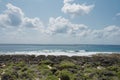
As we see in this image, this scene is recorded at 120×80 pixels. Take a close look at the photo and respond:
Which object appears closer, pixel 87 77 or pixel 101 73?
pixel 87 77

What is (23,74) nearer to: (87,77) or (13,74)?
(13,74)

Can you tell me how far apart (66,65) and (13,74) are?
455 centimetres

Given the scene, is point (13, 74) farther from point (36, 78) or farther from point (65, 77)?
point (65, 77)

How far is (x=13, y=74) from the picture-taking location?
11141 mm

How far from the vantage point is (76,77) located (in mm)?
10773

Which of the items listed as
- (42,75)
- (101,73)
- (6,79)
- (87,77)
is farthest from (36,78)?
(101,73)

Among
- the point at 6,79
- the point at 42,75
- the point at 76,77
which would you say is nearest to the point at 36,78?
the point at 42,75

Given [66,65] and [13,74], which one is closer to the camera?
[13,74]

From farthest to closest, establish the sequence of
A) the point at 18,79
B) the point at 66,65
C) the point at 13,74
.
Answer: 1. the point at 66,65
2. the point at 13,74
3. the point at 18,79

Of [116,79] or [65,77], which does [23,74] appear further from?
[116,79]

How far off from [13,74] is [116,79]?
19.9 ft

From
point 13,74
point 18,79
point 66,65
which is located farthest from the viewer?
point 66,65

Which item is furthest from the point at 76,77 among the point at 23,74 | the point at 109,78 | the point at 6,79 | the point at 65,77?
the point at 6,79

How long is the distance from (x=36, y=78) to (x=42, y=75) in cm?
87
